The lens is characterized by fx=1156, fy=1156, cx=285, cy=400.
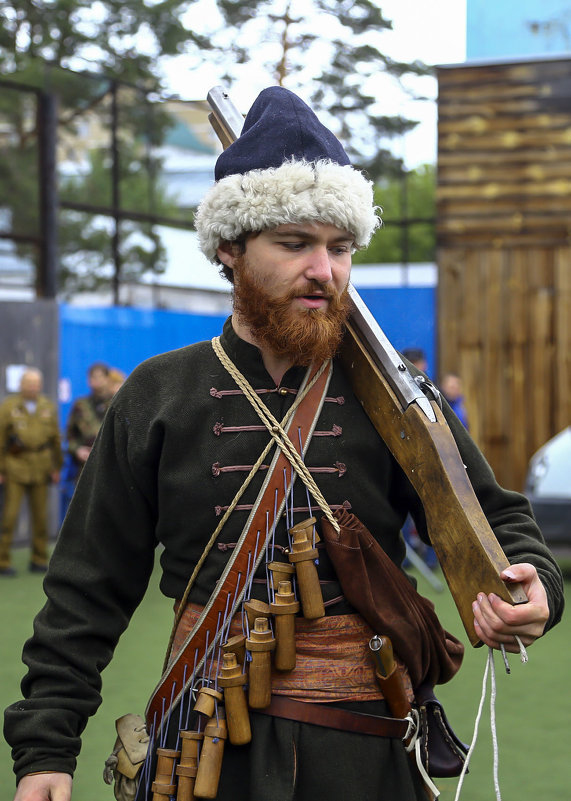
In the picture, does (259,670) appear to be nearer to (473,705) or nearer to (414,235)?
(473,705)

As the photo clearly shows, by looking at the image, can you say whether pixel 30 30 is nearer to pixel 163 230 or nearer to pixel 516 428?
pixel 163 230

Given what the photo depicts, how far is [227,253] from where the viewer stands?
8.33 feet

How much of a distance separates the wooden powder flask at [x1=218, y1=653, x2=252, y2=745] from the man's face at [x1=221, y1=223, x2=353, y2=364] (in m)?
0.65

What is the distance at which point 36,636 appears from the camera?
2.42 meters

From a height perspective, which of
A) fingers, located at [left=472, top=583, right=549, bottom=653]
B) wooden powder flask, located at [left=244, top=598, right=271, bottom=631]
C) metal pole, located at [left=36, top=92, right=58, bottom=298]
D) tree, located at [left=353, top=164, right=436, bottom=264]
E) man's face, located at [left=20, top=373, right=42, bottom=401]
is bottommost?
wooden powder flask, located at [left=244, top=598, right=271, bottom=631]

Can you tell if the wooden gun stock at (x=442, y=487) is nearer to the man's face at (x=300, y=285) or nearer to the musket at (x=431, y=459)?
the musket at (x=431, y=459)

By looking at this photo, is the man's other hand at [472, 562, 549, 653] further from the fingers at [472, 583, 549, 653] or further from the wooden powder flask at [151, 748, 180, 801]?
the wooden powder flask at [151, 748, 180, 801]

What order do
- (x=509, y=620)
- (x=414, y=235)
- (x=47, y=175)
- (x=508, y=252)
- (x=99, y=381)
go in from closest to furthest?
1. (x=509, y=620)
2. (x=99, y=381)
3. (x=47, y=175)
4. (x=508, y=252)
5. (x=414, y=235)

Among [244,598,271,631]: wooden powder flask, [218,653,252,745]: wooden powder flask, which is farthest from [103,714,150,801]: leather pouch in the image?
[244,598,271,631]: wooden powder flask

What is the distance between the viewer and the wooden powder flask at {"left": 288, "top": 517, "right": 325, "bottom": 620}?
2.28m

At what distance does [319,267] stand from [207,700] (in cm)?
89

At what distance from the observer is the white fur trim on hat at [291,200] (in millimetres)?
2344

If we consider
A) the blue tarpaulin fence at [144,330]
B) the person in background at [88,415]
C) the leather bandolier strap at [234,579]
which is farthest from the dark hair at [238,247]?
the blue tarpaulin fence at [144,330]

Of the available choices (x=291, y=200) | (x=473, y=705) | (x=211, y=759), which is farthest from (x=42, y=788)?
(x=473, y=705)
